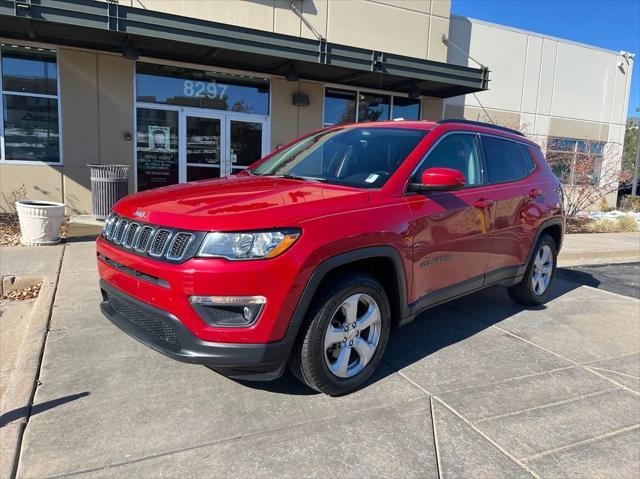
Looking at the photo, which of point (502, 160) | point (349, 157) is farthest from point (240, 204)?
point (502, 160)

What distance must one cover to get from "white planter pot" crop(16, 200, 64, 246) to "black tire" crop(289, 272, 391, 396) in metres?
5.85

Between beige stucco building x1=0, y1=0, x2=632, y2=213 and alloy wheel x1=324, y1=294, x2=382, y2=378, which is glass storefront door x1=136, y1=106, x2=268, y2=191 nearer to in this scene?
beige stucco building x1=0, y1=0, x2=632, y2=213

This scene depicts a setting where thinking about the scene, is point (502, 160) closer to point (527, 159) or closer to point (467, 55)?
point (527, 159)

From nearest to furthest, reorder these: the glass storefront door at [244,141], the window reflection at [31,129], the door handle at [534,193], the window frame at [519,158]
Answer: the window frame at [519,158], the door handle at [534,193], the window reflection at [31,129], the glass storefront door at [244,141]

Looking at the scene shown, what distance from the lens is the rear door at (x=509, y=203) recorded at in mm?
4606

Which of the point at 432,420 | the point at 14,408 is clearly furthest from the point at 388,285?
the point at 14,408

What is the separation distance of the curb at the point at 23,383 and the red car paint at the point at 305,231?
2.75ft

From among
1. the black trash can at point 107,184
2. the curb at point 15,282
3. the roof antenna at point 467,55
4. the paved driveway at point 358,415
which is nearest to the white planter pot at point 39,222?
the black trash can at point 107,184

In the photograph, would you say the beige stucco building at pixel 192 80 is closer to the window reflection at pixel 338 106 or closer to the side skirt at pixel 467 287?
the window reflection at pixel 338 106

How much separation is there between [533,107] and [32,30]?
1533cm

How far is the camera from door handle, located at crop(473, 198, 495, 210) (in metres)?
4.26

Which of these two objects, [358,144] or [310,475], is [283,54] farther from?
[310,475]

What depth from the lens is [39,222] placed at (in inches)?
292

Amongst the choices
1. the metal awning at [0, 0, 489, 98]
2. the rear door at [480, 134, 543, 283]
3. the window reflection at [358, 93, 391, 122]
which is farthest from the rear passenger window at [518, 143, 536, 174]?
the window reflection at [358, 93, 391, 122]
